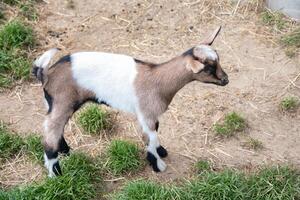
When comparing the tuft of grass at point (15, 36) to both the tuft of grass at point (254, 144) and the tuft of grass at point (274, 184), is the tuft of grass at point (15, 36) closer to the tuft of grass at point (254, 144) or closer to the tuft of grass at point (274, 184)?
the tuft of grass at point (254, 144)

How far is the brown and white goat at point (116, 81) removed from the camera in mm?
3805

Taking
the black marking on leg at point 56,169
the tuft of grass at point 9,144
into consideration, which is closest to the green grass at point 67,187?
the black marking on leg at point 56,169

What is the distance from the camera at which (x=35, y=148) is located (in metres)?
4.50

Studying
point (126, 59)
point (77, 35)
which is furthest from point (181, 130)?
point (77, 35)

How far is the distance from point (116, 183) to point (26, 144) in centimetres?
84

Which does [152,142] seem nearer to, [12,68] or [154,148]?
[154,148]

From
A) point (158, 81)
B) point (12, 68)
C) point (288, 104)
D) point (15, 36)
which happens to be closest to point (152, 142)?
point (158, 81)

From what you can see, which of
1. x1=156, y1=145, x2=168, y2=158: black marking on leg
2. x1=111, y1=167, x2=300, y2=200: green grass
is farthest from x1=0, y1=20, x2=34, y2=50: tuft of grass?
x1=111, y1=167, x2=300, y2=200: green grass

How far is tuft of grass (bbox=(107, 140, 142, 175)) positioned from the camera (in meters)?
4.36

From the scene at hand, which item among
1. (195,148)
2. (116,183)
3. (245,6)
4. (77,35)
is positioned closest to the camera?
(116,183)

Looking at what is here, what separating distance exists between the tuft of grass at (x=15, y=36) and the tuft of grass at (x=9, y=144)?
1165 mm

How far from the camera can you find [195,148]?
4.64m

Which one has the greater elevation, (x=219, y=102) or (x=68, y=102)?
(x=68, y=102)

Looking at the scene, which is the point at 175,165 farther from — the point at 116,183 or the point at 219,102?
the point at 219,102
